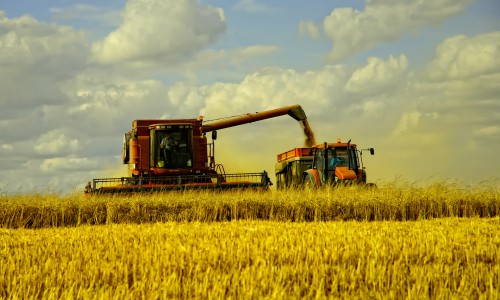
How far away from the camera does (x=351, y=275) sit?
18.9ft

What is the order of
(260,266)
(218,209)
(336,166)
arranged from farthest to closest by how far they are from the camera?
1. (336,166)
2. (218,209)
3. (260,266)

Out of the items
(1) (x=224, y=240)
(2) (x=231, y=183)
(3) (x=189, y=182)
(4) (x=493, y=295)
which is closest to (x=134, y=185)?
(3) (x=189, y=182)

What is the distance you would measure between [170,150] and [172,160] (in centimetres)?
29

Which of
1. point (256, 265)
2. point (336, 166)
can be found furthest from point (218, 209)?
point (256, 265)

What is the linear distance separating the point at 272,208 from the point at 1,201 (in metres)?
5.82

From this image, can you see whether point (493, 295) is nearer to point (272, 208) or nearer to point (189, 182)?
point (272, 208)

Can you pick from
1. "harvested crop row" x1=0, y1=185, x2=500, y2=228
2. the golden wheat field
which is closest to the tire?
"harvested crop row" x1=0, y1=185, x2=500, y2=228

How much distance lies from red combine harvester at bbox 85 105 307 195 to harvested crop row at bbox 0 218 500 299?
7.81m

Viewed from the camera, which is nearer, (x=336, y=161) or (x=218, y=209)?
(x=218, y=209)

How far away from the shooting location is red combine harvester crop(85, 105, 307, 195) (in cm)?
1673

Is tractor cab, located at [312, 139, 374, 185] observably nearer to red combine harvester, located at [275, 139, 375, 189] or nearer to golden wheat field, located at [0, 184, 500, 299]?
red combine harvester, located at [275, 139, 375, 189]

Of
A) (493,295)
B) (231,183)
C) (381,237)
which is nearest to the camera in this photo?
(493,295)

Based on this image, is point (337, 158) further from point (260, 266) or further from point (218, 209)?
point (260, 266)

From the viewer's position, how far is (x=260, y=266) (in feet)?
20.1
